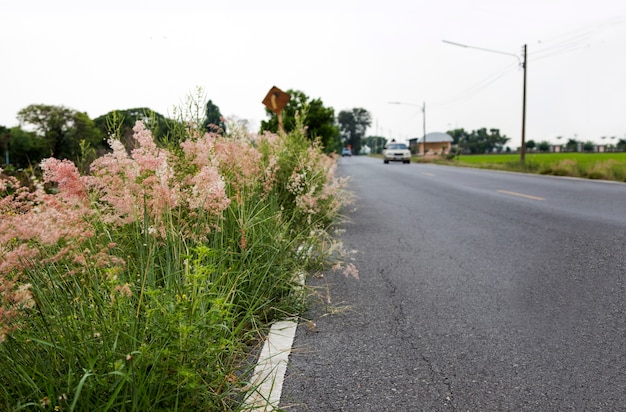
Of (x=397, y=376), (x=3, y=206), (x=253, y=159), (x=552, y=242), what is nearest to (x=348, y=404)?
(x=397, y=376)

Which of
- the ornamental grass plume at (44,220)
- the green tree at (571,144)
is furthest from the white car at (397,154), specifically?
the green tree at (571,144)

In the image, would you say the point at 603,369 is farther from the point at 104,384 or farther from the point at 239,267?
the point at 104,384

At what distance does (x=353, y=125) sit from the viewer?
7210 inches

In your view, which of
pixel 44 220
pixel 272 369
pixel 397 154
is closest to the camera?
pixel 44 220

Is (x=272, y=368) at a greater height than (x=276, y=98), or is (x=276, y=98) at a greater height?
(x=276, y=98)

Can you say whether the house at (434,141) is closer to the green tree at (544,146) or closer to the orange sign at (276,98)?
the green tree at (544,146)

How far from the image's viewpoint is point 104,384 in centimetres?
198

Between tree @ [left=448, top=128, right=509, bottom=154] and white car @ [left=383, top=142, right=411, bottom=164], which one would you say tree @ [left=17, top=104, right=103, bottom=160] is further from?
tree @ [left=448, top=128, right=509, bottom=154]

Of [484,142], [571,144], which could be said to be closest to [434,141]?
[484,142]

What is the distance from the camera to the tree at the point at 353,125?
182 m

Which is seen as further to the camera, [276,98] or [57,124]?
[57,124]

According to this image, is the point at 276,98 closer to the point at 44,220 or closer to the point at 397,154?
the point at 44,220

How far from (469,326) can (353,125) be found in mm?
182315

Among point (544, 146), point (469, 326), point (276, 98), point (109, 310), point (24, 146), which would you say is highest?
point (24, 146)
